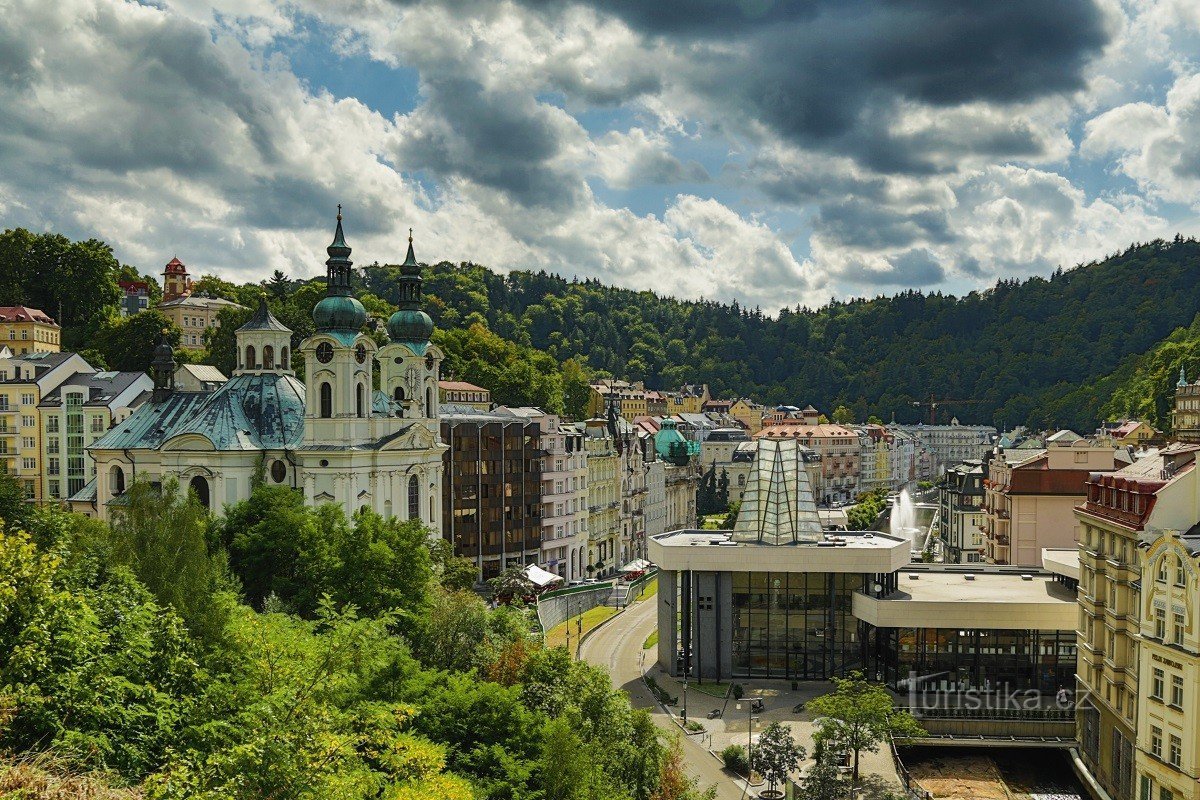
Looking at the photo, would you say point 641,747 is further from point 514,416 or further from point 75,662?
point 514,416

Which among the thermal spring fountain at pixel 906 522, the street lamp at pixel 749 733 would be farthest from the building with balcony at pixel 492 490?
the thermal spring fountain at pixel 906 522

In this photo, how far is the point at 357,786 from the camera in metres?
25.5

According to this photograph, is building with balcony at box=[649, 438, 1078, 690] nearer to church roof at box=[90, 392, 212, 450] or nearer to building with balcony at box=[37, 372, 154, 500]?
church roof at box=[90, 392, 212, 450]

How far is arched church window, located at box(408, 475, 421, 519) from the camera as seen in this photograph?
76625mm

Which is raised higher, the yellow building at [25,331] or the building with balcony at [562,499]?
the yellow building at [25,331]

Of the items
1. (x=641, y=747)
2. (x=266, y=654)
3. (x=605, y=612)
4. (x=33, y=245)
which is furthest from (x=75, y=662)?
(x=33, y=245)

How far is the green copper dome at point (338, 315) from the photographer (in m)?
72.1

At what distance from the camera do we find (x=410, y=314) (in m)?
82.4

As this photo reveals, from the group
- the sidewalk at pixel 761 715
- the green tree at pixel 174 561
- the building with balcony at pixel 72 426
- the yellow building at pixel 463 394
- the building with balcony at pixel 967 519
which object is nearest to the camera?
the green tree at pixel 174 561

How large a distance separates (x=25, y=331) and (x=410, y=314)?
176 feet

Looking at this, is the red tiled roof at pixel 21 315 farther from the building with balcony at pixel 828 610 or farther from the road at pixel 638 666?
the building with balcony at pixel 828 610

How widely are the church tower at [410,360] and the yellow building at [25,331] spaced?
48328mm

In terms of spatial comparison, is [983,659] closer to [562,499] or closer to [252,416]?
[252,416]

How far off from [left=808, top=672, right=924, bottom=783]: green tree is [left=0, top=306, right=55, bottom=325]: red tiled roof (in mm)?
93724
